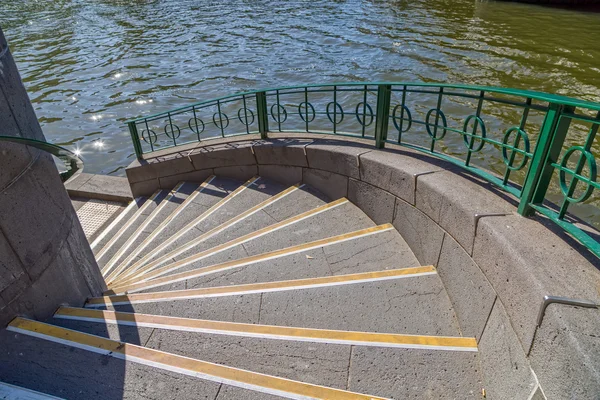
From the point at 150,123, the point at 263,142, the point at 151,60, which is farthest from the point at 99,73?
the point at 263,142

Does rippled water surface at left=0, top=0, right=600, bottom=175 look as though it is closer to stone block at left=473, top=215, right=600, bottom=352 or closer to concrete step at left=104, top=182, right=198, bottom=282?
concrete step at left=104, top=182, right=198, bottom=282

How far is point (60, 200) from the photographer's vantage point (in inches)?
144

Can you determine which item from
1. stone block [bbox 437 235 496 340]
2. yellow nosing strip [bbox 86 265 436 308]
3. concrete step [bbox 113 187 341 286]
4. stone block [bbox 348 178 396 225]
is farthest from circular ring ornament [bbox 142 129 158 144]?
stone block [bbox 437 235 496 340]

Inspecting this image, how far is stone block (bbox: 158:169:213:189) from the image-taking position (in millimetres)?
7168

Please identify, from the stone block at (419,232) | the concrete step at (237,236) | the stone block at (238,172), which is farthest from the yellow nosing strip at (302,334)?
the stone block at (238,172)

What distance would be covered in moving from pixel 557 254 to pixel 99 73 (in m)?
16.6

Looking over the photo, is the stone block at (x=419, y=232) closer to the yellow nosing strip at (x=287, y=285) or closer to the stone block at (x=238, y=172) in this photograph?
the yellow nosing strip at (x=287, y=285)

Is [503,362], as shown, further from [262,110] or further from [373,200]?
[262,110]

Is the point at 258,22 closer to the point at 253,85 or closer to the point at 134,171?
the point at 253,85

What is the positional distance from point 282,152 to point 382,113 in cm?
183

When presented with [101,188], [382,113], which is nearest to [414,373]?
[382,113]

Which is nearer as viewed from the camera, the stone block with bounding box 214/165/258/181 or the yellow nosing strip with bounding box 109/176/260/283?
the yellow nosing strip with bounding box 109/176/260/283

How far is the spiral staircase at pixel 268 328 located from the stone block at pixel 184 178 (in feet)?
7.51

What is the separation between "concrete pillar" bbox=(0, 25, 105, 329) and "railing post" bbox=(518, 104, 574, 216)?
3.84m
